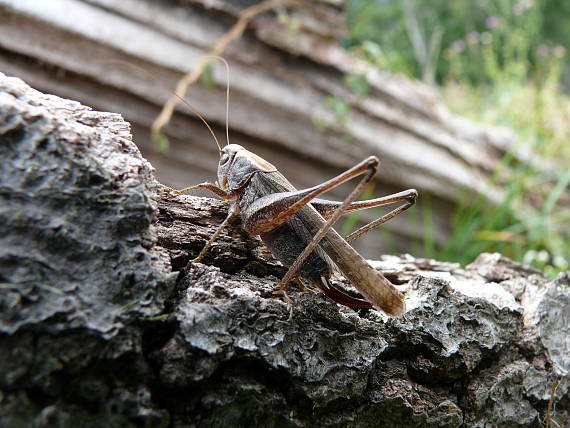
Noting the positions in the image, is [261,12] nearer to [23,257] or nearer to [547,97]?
[23,257]

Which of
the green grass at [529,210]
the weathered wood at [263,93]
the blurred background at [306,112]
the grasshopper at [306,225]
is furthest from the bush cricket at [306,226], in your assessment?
the green grass at [529,210]

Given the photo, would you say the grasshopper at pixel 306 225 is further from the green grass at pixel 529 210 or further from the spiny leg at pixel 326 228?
the green grass at pixel 529 210

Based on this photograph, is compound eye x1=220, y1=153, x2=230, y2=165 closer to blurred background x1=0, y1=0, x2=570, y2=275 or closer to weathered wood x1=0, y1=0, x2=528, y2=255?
blurred background x1=0, y1=0, x2=570, y2=275

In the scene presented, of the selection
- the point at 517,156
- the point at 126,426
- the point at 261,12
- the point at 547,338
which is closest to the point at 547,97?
the point at 517,156

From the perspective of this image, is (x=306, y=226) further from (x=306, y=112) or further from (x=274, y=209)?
(x=306, y=112)

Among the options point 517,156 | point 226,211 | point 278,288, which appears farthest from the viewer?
point 517,156

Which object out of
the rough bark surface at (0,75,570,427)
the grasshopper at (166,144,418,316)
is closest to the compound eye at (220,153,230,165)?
the grasshopper at (166,144,418,316)

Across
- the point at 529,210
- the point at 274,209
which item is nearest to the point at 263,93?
the point at 274,209
